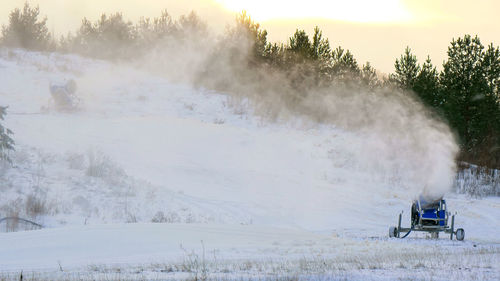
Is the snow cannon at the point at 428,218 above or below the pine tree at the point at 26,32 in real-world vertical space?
below

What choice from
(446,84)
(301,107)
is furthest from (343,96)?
(446,84)

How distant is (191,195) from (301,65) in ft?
66.3

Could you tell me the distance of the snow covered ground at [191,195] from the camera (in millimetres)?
10188

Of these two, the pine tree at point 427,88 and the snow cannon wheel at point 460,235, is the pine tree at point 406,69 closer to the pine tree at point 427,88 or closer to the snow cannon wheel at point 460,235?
the pine tree at point 427,88

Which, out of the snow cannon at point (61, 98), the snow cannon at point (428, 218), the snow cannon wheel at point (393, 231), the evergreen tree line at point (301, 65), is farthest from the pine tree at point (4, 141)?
the evergreen tree line at point (301, 65)

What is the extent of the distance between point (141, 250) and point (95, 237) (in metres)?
1.28

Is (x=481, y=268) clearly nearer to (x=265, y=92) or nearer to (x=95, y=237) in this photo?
(x=95, y=237)

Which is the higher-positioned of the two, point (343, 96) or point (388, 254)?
point (343, 96)

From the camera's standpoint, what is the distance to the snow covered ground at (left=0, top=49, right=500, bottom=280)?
1019cm

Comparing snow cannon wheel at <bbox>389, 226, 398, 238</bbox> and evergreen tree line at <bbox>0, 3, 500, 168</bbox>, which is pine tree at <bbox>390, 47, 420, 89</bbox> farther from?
snow cannon wheel at <bbox>389, 226, 398, 238</bbox>

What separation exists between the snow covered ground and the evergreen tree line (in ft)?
13.7

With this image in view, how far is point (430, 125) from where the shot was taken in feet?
110

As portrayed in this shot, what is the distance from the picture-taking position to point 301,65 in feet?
131

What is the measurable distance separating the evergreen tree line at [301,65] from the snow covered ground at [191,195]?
4.18 meters
